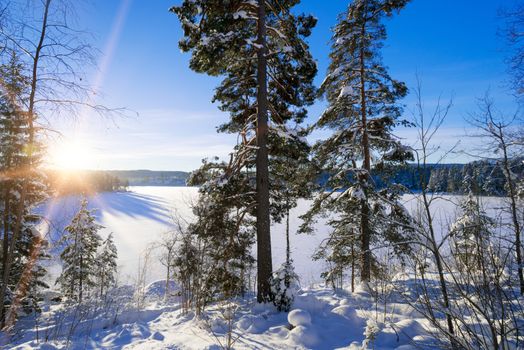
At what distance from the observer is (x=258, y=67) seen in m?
8.14

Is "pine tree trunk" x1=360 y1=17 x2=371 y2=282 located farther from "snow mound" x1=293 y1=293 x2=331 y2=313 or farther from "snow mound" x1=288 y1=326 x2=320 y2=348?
"snow mound" x1=288 y1=326 x2=320 y2=348

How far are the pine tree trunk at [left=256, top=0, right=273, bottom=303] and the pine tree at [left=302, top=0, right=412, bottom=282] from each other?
3027 millimetres

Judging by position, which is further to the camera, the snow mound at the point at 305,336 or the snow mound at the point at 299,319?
the snow mound at the point at 299,319

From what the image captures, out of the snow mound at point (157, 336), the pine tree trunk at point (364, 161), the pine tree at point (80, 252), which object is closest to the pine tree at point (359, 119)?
the pine tree trunk at point (364, 161)

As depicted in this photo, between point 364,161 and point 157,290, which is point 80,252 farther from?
point 364,161

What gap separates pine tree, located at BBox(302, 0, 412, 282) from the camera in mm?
9456

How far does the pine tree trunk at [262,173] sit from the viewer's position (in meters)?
7.93

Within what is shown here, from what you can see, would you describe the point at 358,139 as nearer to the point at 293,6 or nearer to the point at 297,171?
the point at 297,171

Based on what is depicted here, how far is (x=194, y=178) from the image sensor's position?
8.66 meters

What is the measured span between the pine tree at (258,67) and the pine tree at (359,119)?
2205 millimetres

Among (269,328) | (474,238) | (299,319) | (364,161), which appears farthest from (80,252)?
(474,238)

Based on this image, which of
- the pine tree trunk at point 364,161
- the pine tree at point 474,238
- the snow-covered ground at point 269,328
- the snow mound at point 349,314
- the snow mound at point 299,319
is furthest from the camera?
the pine tree trunk at point 364,161

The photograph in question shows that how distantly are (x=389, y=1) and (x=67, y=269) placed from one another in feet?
79.1

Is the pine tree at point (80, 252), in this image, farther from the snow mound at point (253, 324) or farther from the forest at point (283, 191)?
the snow mound at point (253, 324)
